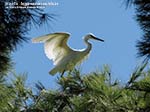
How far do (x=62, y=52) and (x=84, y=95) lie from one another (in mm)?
1593

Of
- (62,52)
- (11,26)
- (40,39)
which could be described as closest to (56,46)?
(62,52)

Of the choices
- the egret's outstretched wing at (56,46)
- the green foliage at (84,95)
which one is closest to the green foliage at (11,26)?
the green foliage at (84,95)

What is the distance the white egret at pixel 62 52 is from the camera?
3162 millimetres

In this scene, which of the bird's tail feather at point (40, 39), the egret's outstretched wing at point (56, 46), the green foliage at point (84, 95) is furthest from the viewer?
the egret's outstretched wing at point (56, 46)

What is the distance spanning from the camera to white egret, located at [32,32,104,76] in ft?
10.4

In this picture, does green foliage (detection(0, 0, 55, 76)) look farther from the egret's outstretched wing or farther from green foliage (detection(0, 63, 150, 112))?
the egret's outstretched wing

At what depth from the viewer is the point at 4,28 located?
194 centimetres

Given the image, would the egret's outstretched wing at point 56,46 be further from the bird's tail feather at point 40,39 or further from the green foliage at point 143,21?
the green foliage at point 143,21

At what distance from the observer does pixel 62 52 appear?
335cm

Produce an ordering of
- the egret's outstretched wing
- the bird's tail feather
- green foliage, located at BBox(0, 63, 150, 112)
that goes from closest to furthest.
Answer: green foliage, located at BBox(0, 63, 150, 112), the bird's tail feather, the egret's outstretched wing

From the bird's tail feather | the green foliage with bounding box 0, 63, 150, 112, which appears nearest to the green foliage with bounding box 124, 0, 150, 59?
the green foliage with bounding box 0, 63, 150, 112

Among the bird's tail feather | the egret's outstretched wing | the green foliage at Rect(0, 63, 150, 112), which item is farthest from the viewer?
the egret's outstretched wing

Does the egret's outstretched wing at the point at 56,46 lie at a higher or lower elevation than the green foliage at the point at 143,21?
lower

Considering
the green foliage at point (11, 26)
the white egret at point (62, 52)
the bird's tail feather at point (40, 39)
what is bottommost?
the white egret at point (62, 52)
